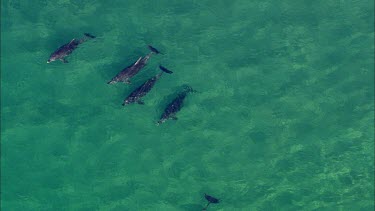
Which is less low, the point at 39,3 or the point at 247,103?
the point at 39,3

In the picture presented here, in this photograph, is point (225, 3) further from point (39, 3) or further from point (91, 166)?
point (91, 166)

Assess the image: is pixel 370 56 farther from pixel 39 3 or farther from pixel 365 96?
pixel 39 3

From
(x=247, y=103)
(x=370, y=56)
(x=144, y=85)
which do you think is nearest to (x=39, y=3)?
(x=144, y=85)

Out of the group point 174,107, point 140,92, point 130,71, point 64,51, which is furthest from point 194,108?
point 64,51

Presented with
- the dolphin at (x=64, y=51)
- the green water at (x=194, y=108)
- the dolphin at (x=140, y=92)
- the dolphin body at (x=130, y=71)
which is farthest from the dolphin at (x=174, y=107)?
the dolphin at (x=64, y=51)

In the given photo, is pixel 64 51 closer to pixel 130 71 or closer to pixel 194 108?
pixel 130 71

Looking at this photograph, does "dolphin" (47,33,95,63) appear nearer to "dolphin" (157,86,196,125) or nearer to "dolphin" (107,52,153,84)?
"dolphin" (107,52,153,84)

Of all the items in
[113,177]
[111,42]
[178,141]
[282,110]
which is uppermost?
[111,42]

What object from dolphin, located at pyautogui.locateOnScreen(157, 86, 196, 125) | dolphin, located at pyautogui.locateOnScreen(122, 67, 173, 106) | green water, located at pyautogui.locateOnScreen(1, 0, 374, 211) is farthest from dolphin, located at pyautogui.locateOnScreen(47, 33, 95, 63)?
dolphin, located at pyautogui.locateOnScreen(157, 86, 196, 125)
